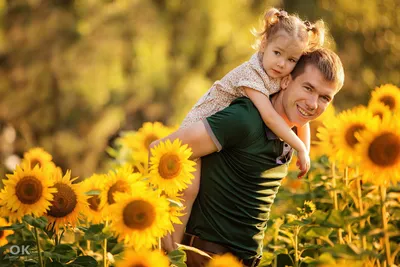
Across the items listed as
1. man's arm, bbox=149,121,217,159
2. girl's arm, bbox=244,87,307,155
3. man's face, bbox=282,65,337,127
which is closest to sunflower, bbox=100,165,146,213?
man's arm, bbox=149,121,217,159

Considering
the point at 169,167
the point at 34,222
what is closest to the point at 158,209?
the point at 169,167

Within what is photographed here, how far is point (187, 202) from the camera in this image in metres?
2.94

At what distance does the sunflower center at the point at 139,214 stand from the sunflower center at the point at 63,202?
504 mm

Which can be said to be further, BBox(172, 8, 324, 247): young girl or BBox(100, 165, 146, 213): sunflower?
BBox(172, 8, 324, 247): young girl

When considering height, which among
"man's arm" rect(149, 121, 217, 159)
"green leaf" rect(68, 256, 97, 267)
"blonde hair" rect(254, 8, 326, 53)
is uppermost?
"blonde hair" rect(254, 8, 326, 53)

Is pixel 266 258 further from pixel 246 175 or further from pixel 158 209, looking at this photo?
pixel 158 209

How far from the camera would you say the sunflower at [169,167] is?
2.46 meters

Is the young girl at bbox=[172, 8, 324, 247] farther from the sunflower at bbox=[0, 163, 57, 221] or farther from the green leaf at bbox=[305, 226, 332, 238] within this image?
the sunflower at bbox=[0, 163, 57, 221]

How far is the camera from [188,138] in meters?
2.78

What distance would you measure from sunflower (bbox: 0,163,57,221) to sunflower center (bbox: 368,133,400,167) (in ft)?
3.39

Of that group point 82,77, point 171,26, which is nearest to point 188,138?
point 82,77

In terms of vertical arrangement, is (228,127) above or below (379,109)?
below

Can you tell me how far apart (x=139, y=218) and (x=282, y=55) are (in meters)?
1.18

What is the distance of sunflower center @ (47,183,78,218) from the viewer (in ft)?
8.66
